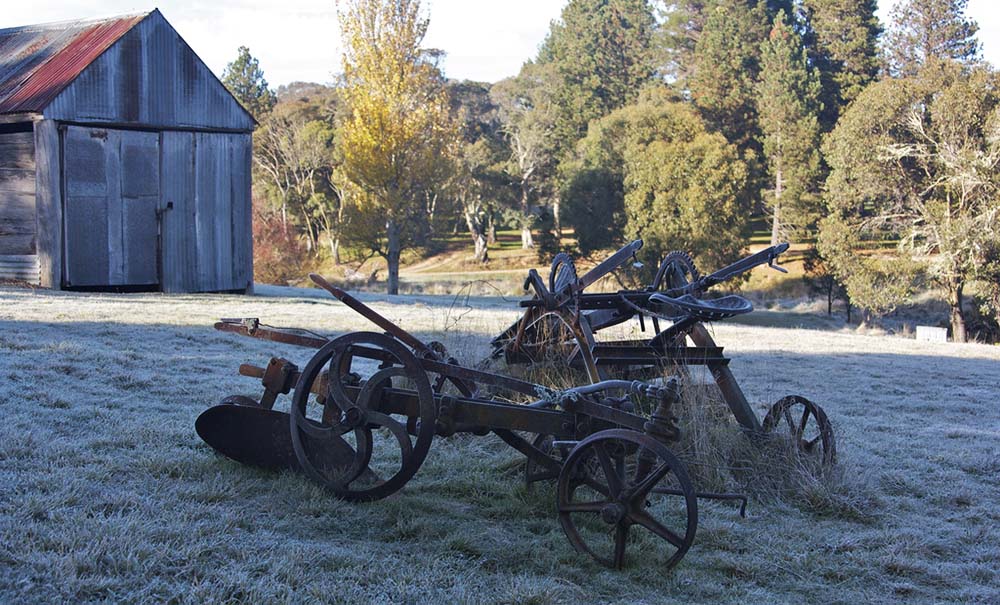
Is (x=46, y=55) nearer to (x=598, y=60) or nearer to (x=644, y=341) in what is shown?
(x=644, y=341)

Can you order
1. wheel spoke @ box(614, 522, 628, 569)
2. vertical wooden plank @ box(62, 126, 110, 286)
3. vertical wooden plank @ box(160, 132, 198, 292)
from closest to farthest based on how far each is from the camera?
1. wheel spoke @ box(614, 522, 628, 569)
2. vertical wooden plank @ box(62, 126, 110, 286)
3. vertical wooden plank @ box(160, 132, 198, 292)

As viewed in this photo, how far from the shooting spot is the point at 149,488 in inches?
200

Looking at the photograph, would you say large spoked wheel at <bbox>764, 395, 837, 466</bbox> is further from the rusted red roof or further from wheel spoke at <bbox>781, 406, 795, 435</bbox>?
the rusted red roof

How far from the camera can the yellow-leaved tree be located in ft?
98.9

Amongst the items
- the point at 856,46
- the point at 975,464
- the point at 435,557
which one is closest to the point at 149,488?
the point at 435,557

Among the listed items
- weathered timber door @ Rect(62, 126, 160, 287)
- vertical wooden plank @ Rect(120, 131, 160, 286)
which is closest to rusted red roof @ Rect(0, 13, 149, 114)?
weathered timber door @ Rect(62, 126, 160, 287)

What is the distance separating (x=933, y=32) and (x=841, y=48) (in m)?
5.62

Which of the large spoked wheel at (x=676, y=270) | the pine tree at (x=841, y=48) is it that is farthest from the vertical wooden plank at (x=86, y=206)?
the pine tree at (x=841, y=48)

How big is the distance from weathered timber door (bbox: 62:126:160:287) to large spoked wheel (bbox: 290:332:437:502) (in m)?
15.0

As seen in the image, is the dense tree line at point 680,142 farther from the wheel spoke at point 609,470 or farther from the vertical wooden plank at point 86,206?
the wheel spoke at point 609,470

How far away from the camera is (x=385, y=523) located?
5035 millimetres

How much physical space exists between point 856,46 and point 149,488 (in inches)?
1946

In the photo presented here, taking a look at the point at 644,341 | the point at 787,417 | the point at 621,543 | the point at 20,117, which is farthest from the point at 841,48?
the point at 621,543

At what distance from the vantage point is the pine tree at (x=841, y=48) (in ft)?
156
